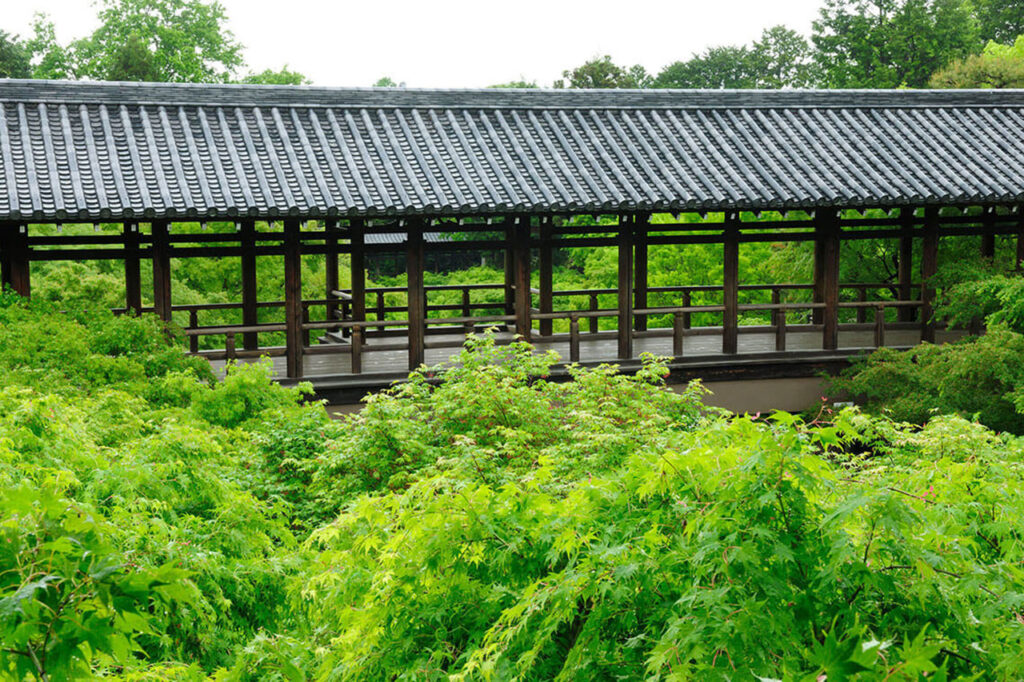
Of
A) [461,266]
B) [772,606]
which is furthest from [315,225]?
[772,606]

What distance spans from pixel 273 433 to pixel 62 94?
8.74 m

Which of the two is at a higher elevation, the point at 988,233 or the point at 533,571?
the point at 988,233

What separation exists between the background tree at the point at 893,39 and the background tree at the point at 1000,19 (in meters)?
5.53

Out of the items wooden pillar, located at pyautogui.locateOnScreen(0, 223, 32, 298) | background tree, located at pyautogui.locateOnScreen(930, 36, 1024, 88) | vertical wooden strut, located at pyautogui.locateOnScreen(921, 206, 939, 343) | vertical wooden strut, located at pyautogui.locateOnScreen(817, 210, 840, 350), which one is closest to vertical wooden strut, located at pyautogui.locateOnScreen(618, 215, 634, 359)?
vertical wooden strut, located at pyautogui.locateOnScreen(817, 210, 840, 350)

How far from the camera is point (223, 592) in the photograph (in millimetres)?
5523

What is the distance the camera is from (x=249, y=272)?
16.8m

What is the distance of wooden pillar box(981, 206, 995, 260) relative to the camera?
19172 mm

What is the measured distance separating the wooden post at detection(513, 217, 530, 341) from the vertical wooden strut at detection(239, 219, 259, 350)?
13.2ft

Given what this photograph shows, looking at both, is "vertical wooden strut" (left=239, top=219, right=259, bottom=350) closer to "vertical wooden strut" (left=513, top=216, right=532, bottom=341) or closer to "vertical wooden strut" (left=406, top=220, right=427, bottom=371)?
"vertical wooden strut" (left=406, top=220, right=427, bottom=371)

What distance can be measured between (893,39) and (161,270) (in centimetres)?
4184

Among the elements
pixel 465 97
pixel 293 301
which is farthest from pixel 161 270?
pixel 465 97

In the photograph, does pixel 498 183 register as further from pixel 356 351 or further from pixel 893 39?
pixel 893 39

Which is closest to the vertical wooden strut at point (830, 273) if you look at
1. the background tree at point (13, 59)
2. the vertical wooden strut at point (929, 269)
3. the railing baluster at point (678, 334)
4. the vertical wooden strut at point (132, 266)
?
the vertical wooden strut at point (929, 269)

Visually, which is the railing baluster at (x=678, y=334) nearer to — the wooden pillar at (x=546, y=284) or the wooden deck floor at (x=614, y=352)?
the wooden deck floor at (x=614, y=352)
